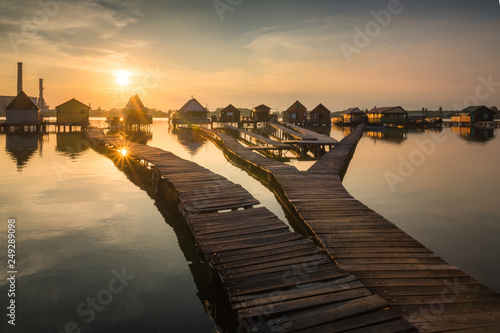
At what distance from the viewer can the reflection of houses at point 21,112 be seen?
5744 centimetres

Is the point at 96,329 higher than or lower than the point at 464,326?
lower

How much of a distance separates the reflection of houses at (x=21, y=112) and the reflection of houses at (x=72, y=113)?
556cm

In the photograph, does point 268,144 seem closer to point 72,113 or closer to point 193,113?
point 72,113

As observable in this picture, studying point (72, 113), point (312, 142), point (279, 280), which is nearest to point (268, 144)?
point (312, 142)

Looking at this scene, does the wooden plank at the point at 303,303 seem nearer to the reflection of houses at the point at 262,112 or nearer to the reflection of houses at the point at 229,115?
the reflection of houses at the point at 229,115

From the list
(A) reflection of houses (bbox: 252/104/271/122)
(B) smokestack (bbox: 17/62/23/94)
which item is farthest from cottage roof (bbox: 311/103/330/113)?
(B) smokestack (bbox: 17/62/23/94)

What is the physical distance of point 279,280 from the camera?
650 cm

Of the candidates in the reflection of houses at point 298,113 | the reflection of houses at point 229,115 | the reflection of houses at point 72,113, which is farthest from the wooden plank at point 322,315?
the reflection of houses at point 298,113

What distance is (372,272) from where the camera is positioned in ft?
23.0

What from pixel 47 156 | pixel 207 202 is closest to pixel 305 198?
pixel 207 202

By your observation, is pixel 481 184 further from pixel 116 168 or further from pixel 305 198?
pixel 116 168

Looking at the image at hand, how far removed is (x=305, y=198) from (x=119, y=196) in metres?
8.96

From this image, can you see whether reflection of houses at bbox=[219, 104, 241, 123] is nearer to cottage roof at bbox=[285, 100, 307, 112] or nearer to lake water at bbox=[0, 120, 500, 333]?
cottage roof at bbox=[285, 100, 307, 112]

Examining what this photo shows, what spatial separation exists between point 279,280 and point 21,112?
65569 mm
